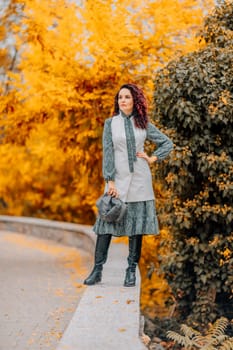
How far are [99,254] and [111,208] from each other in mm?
540

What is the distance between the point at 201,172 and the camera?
7.06m

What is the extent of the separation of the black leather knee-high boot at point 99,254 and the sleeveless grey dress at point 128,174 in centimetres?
9

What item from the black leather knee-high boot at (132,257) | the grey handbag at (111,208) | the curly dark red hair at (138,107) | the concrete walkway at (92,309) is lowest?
the concrete walkway at (92,309)

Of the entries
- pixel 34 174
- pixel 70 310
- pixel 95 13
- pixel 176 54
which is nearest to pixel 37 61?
pixel 95 13

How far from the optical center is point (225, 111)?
6832mm

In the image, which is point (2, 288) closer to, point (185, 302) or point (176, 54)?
point (185, 302)

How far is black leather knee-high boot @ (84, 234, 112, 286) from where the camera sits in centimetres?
621

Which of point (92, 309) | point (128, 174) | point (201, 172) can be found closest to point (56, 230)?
point (201, 172)

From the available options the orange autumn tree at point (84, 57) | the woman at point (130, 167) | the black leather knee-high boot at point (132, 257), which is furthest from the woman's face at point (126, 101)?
the orange autumn tree at point (84, 57)

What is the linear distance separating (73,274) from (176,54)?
119 inches

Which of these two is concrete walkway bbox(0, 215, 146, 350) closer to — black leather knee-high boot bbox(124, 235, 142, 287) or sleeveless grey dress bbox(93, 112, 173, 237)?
black leather knee-high boot bbox(124, 235, 142, 287)

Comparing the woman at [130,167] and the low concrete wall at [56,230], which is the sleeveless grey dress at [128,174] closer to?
the woman at [130,167]

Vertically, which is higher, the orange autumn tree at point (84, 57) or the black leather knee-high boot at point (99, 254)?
the orange autumn tree at point (84, 57)

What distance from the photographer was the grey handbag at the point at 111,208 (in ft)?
19.4
